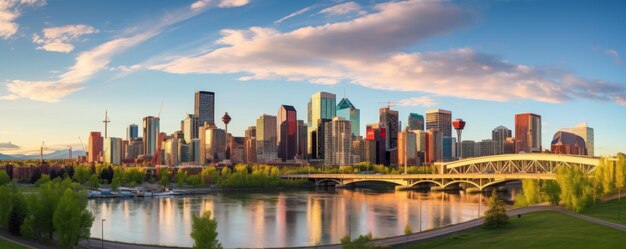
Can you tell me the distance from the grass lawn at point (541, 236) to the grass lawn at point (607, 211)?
3.60 meters

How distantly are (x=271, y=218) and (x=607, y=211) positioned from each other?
50006mm

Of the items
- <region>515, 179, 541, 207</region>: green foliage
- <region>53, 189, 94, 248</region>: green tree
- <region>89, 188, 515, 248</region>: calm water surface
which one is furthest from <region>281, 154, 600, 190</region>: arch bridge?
<region>53, 189, 94, 248</region>: green tree

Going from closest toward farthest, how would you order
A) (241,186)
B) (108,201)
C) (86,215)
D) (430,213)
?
(86,215) → (430,213) → (108,201) → (241,186)

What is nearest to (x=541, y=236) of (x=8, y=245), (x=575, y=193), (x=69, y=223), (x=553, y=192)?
(x=575, y=193)

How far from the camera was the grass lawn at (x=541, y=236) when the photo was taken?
46219mm

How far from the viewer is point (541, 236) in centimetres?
5122

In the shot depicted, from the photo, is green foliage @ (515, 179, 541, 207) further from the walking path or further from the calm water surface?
the walking path

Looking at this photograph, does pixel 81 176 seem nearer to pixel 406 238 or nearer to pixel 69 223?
pixel 69 223

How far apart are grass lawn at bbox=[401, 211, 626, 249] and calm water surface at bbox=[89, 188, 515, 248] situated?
16.0 m

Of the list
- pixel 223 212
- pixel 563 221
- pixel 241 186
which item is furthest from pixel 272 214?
pixel 241 186

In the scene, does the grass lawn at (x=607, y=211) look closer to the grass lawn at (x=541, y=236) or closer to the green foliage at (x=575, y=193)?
the green foliage at (x=575, y=193)

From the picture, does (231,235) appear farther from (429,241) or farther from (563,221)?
(563,221)

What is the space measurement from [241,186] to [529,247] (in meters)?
135

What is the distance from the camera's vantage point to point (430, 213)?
99.9 meters
